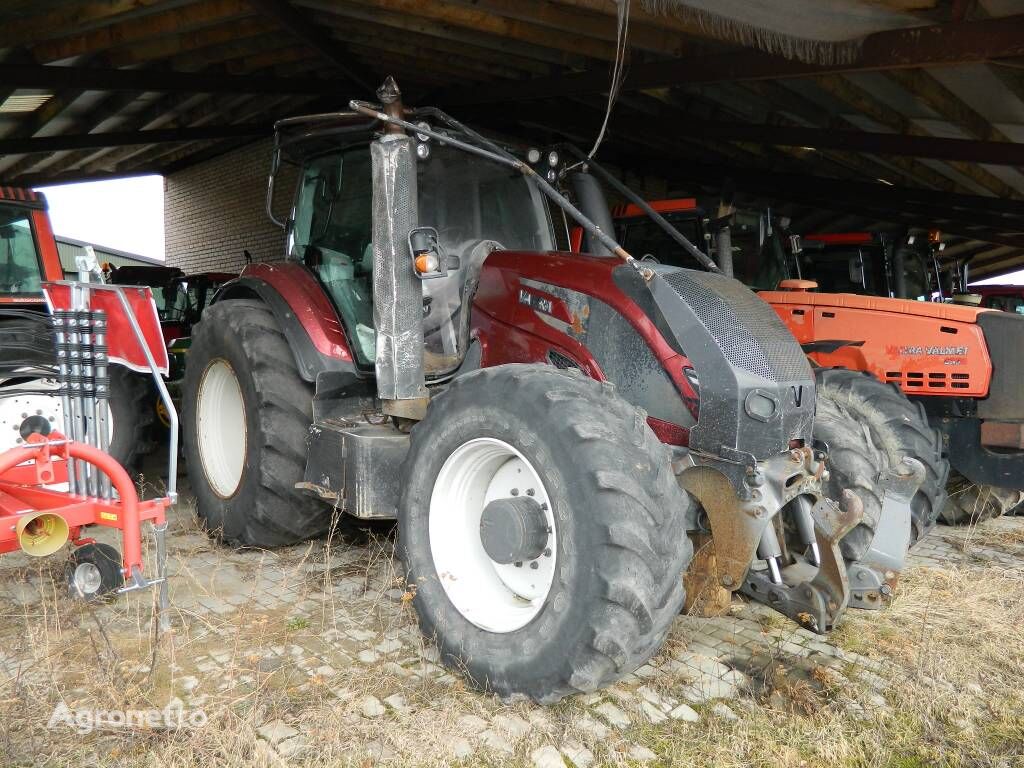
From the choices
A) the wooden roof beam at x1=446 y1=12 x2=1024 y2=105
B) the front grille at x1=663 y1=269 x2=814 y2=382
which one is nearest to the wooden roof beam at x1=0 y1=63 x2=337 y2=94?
the wooden roof beam at x1=446 y1=12 x2=1024 y2=105

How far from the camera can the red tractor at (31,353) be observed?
175 inches

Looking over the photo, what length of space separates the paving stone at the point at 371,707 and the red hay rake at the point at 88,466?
1.02 m

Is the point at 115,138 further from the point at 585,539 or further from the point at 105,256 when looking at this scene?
the point at 105,256

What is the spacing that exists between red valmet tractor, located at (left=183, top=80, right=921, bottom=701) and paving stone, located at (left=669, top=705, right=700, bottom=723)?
400 mm

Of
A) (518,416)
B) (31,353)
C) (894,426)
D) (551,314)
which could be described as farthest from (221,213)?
(518,416)

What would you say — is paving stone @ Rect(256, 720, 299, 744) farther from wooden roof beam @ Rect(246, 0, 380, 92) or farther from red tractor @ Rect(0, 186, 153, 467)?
wooden roof beam @ Rect(246, 0, 380, 92)

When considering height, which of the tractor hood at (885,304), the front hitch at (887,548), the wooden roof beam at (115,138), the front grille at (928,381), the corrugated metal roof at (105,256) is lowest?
the front hitch at (887,548)

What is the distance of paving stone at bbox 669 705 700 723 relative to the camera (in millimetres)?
2744

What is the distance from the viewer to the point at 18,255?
17.7 feet

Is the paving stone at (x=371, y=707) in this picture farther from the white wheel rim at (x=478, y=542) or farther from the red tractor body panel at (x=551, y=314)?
the red tractor body panel at (x=551, y=314)

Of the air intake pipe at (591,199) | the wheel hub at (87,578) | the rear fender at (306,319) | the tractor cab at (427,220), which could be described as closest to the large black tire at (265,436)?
the rear fender at (306,319)

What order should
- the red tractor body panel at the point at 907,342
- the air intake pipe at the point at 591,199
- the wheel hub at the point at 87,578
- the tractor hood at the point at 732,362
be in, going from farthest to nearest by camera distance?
the red tractor body panel at the point at 907,342 → the air intake pipe at the point at 591,199 → the wheel hub at the point at 87,578 → the tractor hood at the point at 732,362

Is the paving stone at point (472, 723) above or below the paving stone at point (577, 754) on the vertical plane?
above

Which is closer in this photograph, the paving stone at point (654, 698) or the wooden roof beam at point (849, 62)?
the paving stone at point (654, 698)
